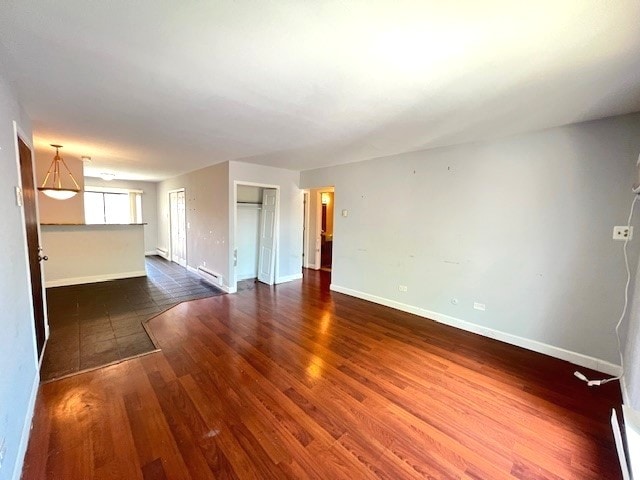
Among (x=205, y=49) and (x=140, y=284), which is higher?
(x=205, y=49)

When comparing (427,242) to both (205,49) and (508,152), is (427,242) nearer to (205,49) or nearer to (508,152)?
(508,152)

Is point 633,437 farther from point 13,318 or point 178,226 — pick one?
point 178,226

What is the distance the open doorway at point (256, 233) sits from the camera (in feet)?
18.1

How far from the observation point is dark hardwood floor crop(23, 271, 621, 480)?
1558 mm

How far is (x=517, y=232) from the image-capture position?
3.01 m

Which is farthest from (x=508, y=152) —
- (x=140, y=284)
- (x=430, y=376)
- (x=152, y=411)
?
(x=140, y=284)

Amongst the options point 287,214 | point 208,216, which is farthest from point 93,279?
point 287,214

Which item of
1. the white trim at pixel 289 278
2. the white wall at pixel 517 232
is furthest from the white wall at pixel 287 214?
the white wall at pixel 517 232

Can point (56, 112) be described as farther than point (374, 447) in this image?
Yes

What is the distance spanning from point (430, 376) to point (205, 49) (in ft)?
9.88

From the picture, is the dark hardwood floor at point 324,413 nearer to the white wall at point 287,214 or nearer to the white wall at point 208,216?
the white wall at point 208,216

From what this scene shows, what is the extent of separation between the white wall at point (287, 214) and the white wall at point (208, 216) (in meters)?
0.60

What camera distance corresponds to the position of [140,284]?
528cm

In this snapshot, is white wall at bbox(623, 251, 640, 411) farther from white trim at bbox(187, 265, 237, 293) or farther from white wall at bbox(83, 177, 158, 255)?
white wall at bbox(83, 177, 158, 255)
